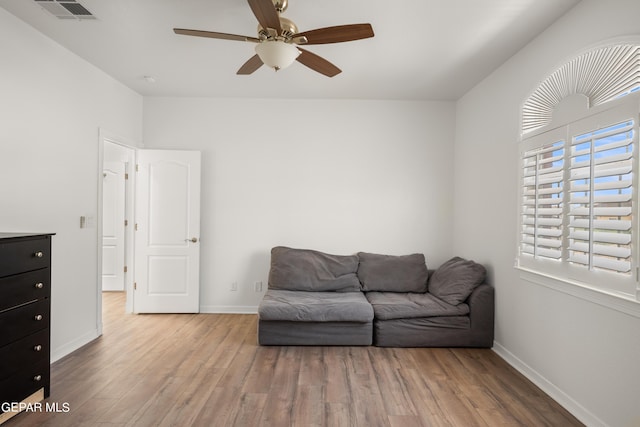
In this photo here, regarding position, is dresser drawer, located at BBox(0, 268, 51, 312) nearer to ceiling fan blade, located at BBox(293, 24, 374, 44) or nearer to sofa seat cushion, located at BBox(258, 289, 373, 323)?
sofa seat cushion, located at BBox(258, 289, 373, 323)

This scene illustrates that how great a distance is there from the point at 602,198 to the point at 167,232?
452cm

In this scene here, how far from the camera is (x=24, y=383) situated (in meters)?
2.43

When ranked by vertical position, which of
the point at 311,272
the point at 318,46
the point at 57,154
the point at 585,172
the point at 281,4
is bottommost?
the point at 311,272

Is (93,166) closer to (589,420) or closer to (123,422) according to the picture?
(123,422)

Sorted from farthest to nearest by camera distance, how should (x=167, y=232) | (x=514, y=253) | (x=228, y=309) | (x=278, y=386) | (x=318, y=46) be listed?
(x=228, y=309)
(x=167, y=232)
(x=514, y=253)
(x=318, y=46)
(x=278, y=386)

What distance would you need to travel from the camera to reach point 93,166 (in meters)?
3.79

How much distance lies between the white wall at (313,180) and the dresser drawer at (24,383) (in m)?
2.36

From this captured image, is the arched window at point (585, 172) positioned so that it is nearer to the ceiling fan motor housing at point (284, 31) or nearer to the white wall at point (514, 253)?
the white wall at point (514, 253)

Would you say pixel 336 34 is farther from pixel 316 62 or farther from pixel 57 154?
pixel 57 154

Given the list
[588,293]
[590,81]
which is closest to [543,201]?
[588,293]

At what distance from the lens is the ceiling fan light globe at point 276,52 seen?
238 cm

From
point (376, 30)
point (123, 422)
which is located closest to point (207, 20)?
point (376, 30)

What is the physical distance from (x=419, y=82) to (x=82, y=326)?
173 inches

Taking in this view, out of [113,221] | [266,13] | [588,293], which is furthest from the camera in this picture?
[113,221]
